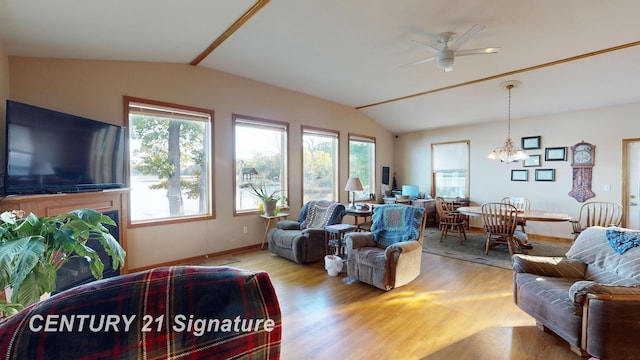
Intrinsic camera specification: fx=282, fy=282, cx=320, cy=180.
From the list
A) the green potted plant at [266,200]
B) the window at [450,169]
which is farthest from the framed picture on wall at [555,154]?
the green potted plant at [266,200]

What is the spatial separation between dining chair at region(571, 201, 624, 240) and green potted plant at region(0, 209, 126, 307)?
20.2ft

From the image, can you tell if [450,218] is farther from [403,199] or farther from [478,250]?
[403,199]

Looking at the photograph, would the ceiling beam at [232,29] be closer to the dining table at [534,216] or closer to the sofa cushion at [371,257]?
the sofa cushion at [371,257]

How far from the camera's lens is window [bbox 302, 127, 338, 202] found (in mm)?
5898

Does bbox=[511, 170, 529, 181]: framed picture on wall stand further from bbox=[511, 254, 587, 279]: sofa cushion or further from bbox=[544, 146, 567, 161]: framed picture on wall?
bbox=[511, 254, 587, 279]: sofa cushion

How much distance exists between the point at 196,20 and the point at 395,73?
Answer: 3.03 m

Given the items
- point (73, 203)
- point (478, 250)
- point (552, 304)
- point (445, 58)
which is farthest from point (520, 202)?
point (73, 203)

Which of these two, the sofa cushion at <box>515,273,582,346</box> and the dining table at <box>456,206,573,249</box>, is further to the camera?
the dining table at <box>456,206,573,249</box>

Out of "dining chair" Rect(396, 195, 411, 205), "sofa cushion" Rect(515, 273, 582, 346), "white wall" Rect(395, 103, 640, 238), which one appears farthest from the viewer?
"dining chair" Rect(396, 195, 411, 205)

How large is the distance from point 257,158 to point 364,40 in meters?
2.69

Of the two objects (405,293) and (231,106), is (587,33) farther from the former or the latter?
(231,106)

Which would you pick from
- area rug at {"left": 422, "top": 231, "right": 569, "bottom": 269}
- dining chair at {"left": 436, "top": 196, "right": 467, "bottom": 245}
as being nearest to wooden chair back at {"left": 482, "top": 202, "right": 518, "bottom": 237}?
area rug at {"left": 422, "top": 231, "right": 569, "bottom": 269}

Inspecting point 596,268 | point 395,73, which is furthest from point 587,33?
point 596,268

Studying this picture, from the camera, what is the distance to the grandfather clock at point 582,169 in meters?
5.33
